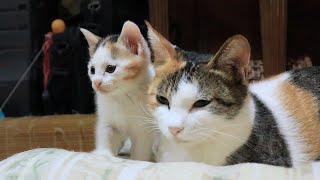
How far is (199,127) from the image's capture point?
0.85 metres

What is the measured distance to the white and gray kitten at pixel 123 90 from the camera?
3.72ft

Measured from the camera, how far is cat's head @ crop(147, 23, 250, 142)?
844 mm

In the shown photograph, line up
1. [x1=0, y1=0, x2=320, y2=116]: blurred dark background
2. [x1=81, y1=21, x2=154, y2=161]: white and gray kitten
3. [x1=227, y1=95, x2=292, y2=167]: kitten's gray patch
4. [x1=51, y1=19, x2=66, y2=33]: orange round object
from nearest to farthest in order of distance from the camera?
[x1=227, y1=95, x2=292, y2=167]: kitten's gray patch → [x1=81, y1=21, x2=154, y2=161]: white and gray kitten → [x1=0, y1=0, x2=320, y2=116]: blurred dark background → [x1=51, y1=19, x2=66, y2=33]: orange round object

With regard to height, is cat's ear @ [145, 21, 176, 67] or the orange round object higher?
cat's ear @ [145, 21, 176, 67]

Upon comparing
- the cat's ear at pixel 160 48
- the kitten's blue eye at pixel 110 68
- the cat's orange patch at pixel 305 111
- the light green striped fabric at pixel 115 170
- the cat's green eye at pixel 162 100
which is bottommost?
the light green striped fabric at pixel 115 170

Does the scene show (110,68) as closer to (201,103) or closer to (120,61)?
(120,61)

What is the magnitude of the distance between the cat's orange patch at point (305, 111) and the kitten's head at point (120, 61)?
0.34 metres

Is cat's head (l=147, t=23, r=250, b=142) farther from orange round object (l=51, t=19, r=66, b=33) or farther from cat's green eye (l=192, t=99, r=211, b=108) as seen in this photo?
orange round object (l=51, t=19, r=66, b=33)

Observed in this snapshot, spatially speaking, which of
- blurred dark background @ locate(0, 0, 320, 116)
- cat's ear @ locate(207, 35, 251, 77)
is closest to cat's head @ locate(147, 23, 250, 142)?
cat's ear @ locate(207, 35, 251, 77)

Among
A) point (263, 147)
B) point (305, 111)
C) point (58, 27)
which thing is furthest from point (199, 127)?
point (58, 27)

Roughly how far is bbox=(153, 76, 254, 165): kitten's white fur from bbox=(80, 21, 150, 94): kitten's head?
242mm

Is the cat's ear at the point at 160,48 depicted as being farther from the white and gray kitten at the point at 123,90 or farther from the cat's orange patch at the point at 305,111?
the cat's orange patch at the point at 305,111

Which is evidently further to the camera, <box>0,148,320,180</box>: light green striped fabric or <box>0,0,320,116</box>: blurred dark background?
<box>0,0,320,116</box>: blurred dark background

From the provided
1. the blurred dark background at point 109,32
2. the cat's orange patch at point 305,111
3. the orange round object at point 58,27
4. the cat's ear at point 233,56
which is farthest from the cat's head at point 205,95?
the orange round object at point 58,27
